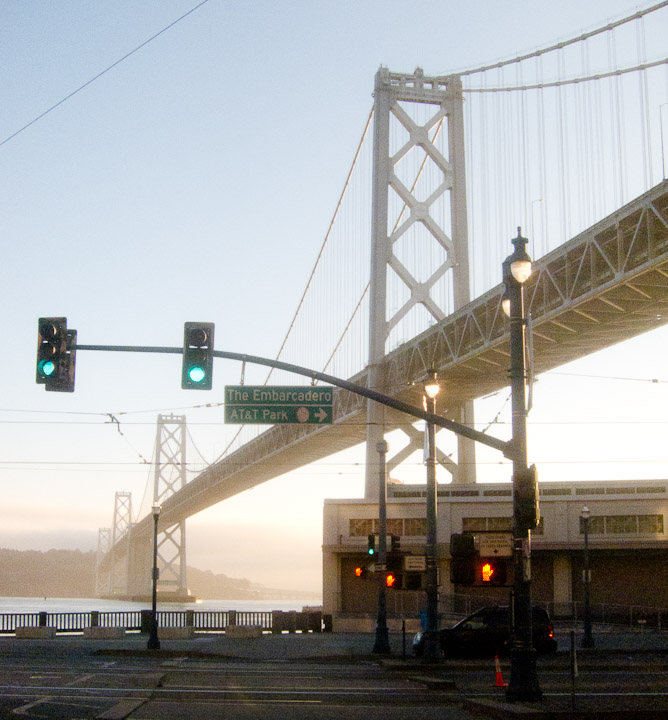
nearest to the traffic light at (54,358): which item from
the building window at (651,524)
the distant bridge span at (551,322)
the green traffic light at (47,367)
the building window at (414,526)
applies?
the green traffic light at (47,367)

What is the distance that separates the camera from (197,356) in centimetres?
1711

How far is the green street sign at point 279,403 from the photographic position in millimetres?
20047

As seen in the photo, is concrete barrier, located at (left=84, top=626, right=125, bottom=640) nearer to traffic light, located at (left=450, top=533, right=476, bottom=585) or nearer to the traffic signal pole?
the traffic signal pole

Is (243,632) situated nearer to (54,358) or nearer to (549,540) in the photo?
(549,540)

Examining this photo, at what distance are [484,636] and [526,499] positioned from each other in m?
12.9

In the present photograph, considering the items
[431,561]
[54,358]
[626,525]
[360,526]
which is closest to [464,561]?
[54,358]

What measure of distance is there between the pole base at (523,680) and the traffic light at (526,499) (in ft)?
6.49

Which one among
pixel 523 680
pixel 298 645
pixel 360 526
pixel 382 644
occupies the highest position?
pixel 360 526

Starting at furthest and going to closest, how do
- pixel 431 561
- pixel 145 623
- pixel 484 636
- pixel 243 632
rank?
pixel 145 623 < pixel 243 632 < pixel 484 636 < pixel 431 561

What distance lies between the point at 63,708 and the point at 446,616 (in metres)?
28.4

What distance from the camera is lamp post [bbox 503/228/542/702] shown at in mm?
16344

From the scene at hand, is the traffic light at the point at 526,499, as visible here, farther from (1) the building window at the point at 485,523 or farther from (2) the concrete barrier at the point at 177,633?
(1) the building window at the point at 485,523

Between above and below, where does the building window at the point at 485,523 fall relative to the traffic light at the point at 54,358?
below

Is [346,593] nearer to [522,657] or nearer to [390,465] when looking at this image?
[390,465]
